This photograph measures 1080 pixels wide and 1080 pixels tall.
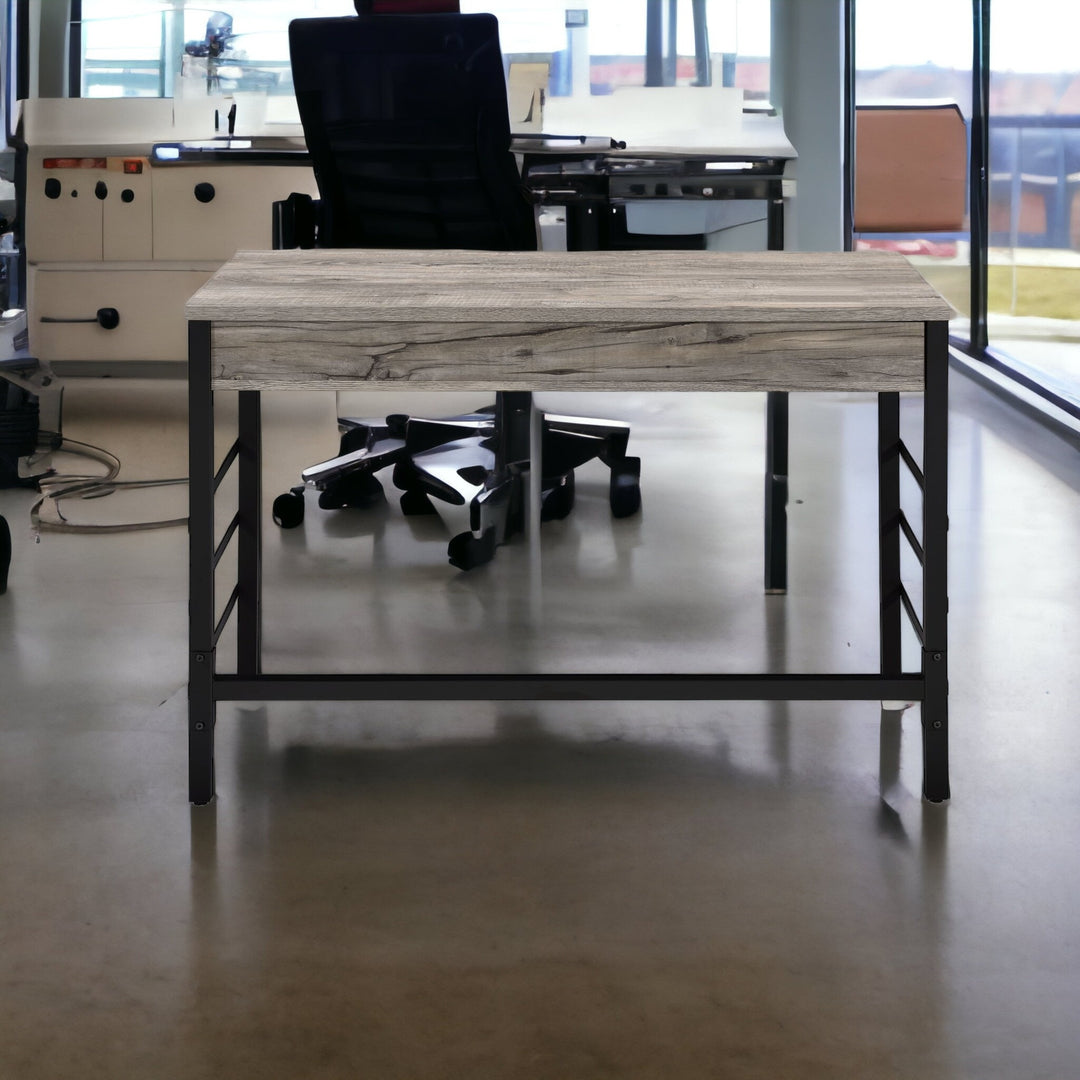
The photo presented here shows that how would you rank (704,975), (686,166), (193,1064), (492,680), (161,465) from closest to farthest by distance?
(193,1064), (704,975), (492,680), (686,166), (161,465)

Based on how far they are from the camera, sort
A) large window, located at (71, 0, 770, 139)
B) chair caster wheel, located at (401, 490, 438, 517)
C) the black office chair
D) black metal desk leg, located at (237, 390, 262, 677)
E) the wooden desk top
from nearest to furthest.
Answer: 1. the wooden desk top
2. black metal desk leg, located at (237, 390, 262, 677)
3. the black office chair
4. chair caster wheel, located at (401, 490, 438, 517)
5. large window, located at (71, 0, 770, 139)

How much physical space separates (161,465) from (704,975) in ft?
8.28

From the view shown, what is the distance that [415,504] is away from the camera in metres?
2.80

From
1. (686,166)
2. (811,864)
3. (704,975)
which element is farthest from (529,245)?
(704,975)

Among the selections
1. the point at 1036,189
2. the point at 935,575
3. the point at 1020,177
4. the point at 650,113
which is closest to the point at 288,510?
the point at 935,575

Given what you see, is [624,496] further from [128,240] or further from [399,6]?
[128,240]

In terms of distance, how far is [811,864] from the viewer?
1.32m

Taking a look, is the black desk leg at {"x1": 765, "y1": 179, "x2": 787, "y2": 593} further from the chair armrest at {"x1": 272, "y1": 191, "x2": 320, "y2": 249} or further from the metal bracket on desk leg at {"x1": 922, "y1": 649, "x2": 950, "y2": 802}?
the chair armrest at {"x1": 272, "y1": 191, "x2": 320, "y2": 249}

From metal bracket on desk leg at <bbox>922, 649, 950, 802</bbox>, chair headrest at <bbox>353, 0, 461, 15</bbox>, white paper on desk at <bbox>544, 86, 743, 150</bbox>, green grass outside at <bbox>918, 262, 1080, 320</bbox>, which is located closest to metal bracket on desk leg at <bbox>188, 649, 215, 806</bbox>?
metal bracket on desk leg at <bbox>922, 649, 950, 802</bbox>

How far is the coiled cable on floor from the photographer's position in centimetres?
269

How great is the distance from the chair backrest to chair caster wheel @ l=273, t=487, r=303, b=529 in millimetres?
502

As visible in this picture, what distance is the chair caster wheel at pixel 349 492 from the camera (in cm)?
283

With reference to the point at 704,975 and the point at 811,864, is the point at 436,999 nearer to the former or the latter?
the point at 704,975

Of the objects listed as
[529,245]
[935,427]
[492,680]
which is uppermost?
[529,245]
